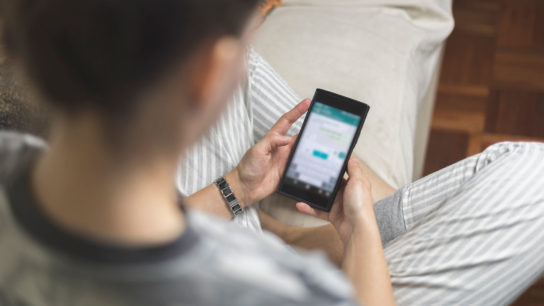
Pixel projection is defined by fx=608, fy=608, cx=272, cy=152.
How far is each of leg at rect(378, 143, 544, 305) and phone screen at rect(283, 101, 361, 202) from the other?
0.14 meters

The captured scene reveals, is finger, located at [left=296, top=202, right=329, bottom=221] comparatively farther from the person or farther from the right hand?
the person

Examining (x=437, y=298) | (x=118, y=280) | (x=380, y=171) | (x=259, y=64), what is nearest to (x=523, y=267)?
(x=437, y=298)

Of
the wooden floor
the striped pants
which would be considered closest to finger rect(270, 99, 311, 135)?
the striped pants

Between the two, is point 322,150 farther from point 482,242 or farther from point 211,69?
point 211,69

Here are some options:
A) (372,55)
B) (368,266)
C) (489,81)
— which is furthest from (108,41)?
(489,81)

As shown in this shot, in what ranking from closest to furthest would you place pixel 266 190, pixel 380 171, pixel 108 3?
pixel 108 3, pixel 266 190, pixel 380 171

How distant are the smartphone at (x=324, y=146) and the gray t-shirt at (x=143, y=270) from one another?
0.46 m

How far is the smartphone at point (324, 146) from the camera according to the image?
2.81 ft

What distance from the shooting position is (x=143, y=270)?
13.8 inches

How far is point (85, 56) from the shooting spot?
1.09 feet

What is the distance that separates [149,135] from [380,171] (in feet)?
2.36

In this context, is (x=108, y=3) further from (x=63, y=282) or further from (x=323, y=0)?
(x=323, y=0)

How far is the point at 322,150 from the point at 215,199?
17cm

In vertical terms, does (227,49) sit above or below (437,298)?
above
